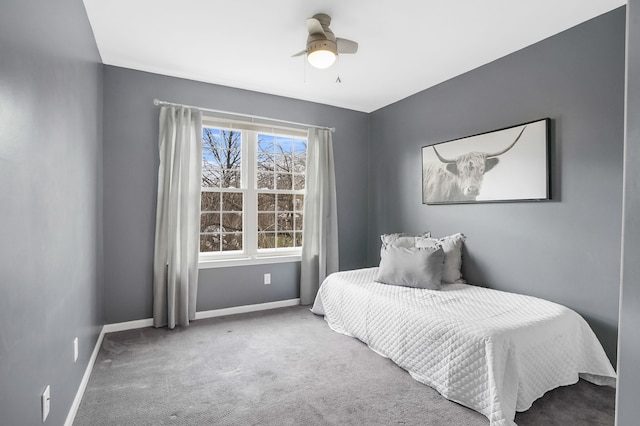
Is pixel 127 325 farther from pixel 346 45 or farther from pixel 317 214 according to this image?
pixel 346 45

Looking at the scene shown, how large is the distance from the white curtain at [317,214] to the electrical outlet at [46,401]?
108 inches

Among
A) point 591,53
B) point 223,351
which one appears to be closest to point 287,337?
point 223,351

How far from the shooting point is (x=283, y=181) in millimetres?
4137

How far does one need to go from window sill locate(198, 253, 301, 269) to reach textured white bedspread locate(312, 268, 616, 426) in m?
1.38

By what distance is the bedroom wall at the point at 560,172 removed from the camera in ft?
7.64

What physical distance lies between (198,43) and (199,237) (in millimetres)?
1821

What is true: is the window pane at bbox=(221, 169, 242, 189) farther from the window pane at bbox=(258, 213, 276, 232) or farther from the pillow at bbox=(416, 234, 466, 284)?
the pillow at bbox=(416, 234, 466, 284)

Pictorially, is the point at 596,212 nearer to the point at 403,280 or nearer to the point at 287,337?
the point at 403,280

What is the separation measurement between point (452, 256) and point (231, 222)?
2.37 m

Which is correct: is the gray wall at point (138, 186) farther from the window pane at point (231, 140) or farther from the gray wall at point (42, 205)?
the gray wall at point (42, 205)

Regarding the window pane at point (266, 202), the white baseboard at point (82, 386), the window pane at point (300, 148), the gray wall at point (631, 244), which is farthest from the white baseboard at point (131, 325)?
the gray wall at point (631, 244)

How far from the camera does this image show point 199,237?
3.53m

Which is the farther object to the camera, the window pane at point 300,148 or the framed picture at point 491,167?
the window pane at point 300,148

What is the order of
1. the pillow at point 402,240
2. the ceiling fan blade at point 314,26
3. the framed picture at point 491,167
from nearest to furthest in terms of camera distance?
the ceiling fan blade at point 314,26
the framed picture at point 491,167
the pillow at point 402,240
